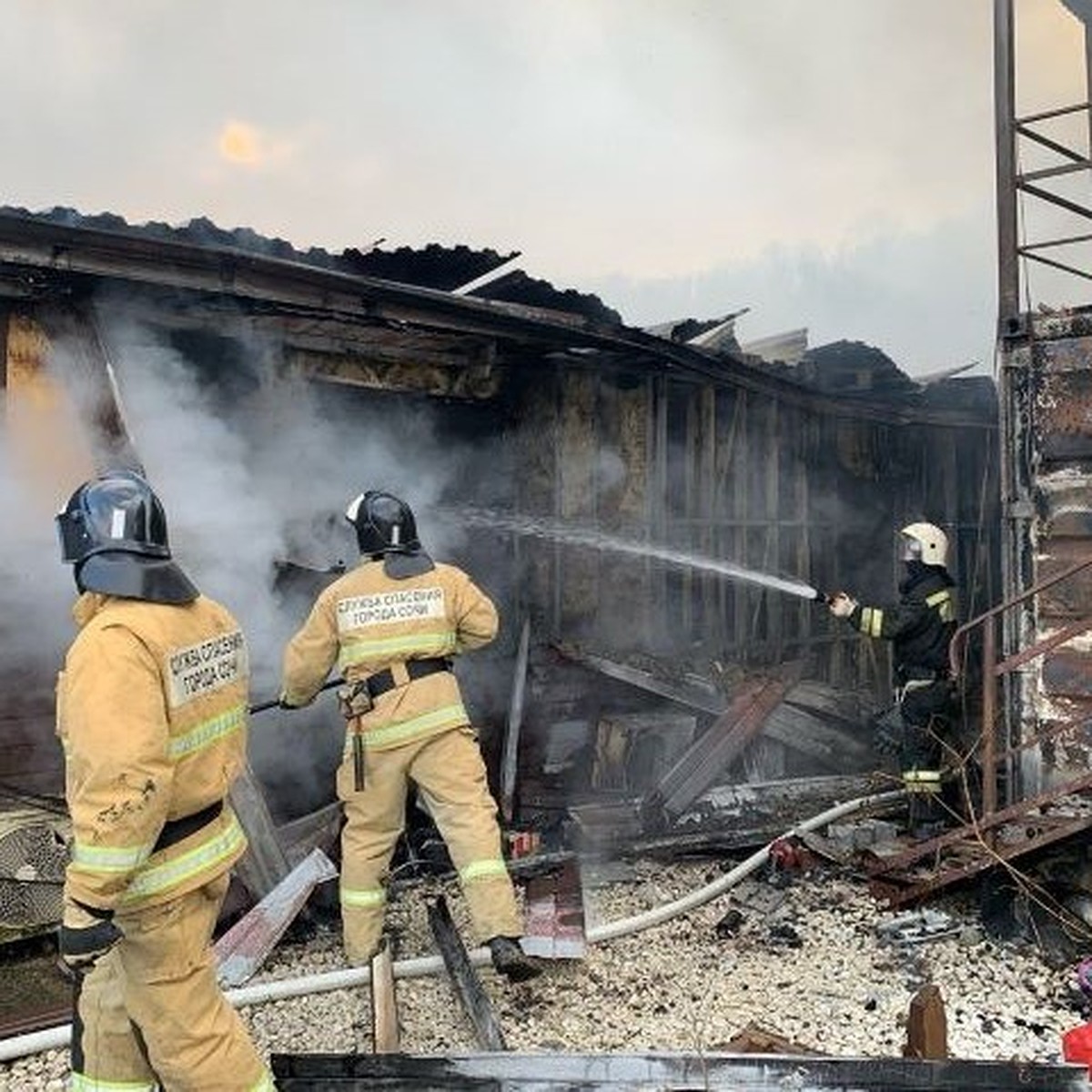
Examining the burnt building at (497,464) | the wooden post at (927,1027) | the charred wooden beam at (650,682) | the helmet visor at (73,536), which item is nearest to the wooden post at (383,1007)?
the wooden post at (927,1027)

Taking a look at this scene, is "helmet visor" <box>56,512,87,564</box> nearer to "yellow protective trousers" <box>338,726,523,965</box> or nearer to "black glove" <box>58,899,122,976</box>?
"black glove" <box>58,899,122,976</box>

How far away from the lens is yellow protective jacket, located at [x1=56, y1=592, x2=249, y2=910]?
104 inches

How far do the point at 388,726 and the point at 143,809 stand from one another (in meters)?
1.98

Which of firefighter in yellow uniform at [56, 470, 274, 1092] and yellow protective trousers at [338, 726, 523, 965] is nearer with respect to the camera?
firefighter in yellow uniform at [56, 470, 274, 1092]

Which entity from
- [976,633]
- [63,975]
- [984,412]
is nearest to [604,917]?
[63,975]

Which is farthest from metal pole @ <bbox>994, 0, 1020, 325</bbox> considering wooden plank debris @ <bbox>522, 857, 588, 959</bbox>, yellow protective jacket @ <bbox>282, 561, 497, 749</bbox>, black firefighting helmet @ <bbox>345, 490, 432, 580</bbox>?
wooden plank debris @ <bbox>522, 857, 588, 959</bbox>

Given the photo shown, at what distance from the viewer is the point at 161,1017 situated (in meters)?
2.82

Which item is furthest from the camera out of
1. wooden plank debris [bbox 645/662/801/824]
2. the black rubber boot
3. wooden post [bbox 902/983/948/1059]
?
wooden plank debris [bbox 645/662/801/824]

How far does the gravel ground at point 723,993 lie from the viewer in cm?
404

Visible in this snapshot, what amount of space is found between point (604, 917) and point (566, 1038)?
123 cm

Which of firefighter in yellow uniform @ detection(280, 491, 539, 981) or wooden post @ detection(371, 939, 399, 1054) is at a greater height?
firefighter in yellow uniform @ detection(280, 491, 539, 981)

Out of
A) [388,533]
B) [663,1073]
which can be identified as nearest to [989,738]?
[663,1073]

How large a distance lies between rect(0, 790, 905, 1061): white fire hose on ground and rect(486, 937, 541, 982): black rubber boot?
6.0 inches

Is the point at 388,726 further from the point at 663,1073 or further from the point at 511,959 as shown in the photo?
the point at 663,1073
